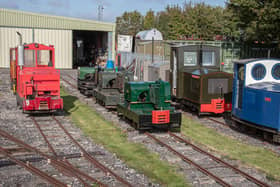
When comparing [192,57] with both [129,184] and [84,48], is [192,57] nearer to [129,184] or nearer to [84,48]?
[129,184]

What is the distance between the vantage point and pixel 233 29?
87.2 ft

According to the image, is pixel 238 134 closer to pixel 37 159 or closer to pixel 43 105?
pixel 37 159

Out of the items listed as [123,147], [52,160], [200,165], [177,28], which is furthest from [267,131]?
[177,28]

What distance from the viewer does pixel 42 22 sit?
111 ft

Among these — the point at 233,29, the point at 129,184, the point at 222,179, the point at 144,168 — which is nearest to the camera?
the point at 129,184

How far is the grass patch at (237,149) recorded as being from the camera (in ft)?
27.2

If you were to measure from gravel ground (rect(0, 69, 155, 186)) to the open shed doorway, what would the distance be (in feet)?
80.0

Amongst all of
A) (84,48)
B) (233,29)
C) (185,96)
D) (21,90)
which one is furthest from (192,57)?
(84,48)

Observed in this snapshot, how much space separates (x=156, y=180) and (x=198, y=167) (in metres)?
1.24

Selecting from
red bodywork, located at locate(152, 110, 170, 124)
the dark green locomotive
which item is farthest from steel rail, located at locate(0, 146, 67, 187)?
the dark green locomotive

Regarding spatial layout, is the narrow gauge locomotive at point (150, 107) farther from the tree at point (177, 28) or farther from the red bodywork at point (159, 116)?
the tree at point (177, 28)

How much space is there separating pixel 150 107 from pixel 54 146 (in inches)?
152

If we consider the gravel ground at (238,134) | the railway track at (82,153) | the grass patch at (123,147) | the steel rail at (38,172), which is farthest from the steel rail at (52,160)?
the gravel ground at (238,134)

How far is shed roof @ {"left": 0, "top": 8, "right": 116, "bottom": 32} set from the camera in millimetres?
32312
